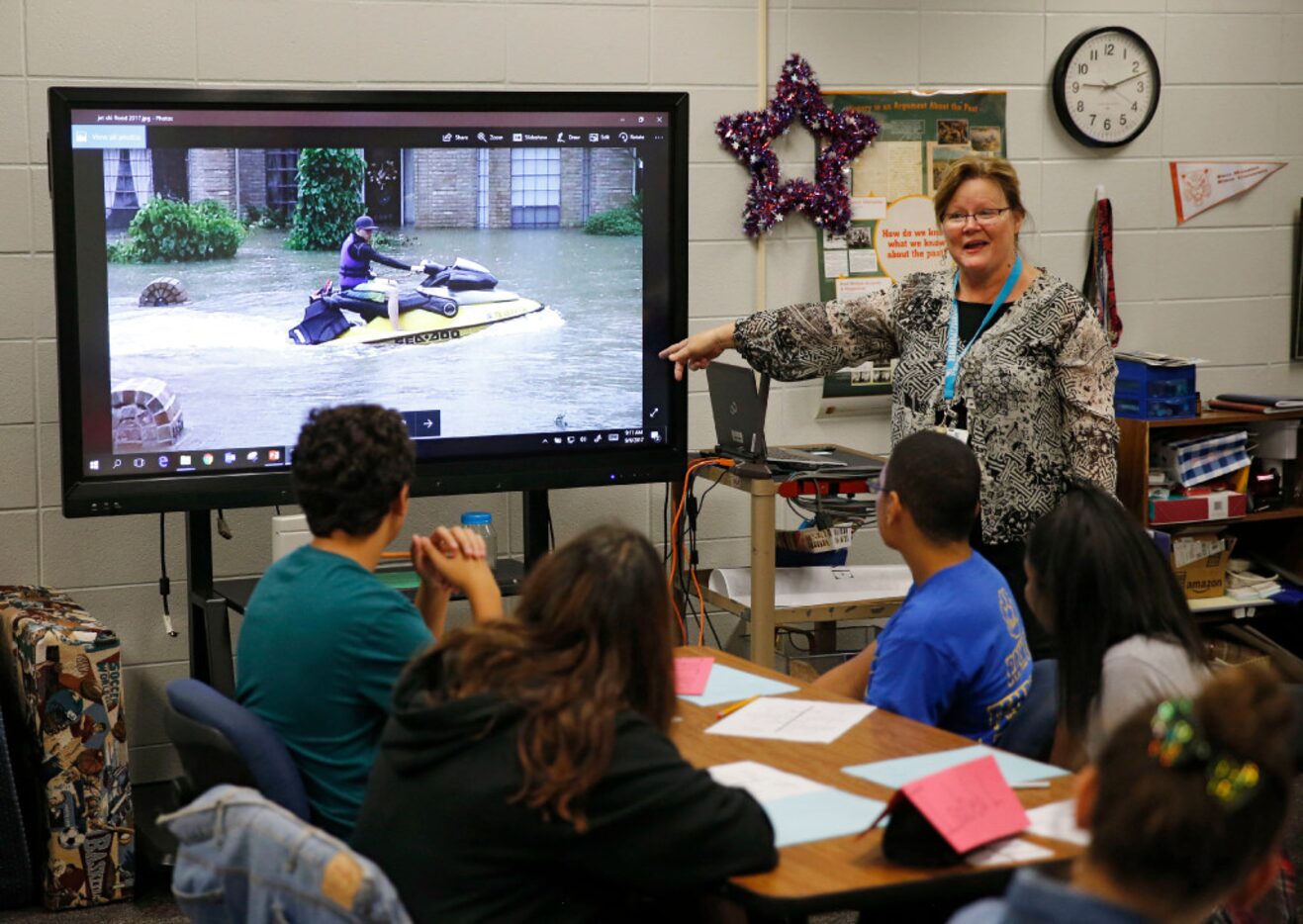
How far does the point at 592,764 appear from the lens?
1684mm

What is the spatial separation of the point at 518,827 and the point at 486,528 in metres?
2.05

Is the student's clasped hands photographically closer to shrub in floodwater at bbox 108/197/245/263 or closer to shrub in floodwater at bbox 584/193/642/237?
shrub in floodwater at bbox 108/197/245/263

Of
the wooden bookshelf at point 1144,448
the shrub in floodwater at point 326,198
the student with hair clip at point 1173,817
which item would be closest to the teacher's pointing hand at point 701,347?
the shrub in floodwater at point 326,198


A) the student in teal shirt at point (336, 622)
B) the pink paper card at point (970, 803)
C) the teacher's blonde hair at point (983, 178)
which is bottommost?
the pink paper card at point (970, 803)

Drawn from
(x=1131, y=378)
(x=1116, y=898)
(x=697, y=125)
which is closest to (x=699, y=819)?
(x=1116, y=898)

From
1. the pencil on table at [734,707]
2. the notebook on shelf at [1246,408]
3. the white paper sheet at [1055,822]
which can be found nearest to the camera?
the white paper sheet at [1055,822]

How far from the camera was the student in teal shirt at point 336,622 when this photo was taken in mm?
2170

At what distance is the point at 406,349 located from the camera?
3572mm

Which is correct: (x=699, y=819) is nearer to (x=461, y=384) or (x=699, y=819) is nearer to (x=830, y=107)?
(x=461, y=384)

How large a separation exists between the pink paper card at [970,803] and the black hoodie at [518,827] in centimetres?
20

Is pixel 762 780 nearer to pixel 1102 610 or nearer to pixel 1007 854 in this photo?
pixel 1007 854

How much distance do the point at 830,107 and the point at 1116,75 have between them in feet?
3.20

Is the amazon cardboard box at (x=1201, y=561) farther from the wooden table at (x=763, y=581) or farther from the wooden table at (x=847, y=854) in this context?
the wooden table at (x=847, y=854)

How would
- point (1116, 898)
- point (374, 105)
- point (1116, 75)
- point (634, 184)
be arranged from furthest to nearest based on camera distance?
point (1116, 75) → point (634, 184) → point (374, 105) → point (1116, 898)
